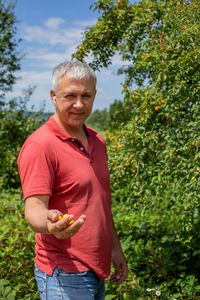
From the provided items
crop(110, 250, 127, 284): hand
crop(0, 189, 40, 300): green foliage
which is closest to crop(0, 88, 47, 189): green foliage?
crop(0, 189, 40, 300): green foliage

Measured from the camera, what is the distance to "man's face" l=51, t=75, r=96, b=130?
4.43 feet

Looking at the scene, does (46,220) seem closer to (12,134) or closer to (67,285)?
(67,285)

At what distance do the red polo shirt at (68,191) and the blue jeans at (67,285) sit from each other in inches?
1.0

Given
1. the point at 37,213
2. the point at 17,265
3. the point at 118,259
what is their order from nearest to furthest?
the point at 37,213
the point at 118,259
the point at 17,265

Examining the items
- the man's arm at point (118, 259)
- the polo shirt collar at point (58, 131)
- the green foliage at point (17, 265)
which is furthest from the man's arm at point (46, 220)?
the green foliage at point (17, 265)

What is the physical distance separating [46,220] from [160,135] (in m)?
1.79

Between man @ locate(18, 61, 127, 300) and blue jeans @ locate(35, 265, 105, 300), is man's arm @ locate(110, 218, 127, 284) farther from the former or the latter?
blue jeans @ locate(35, 265, 105, 300)

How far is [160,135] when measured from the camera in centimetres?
267

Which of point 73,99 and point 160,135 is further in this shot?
point 160,135

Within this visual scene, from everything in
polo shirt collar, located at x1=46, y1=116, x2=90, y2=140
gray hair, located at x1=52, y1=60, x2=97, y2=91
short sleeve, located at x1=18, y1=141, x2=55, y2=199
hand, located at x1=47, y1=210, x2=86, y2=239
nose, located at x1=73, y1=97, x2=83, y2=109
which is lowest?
hand, located at x1=47, y1=210, x2=86, y2=239

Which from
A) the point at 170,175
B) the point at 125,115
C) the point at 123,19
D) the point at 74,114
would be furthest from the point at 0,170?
the point at 74,114

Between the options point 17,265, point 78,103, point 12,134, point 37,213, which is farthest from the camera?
point 12,134

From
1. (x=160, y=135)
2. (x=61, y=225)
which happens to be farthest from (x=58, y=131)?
(x=160, y=135)

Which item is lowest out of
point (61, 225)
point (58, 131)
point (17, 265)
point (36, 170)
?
point (17, 265)
